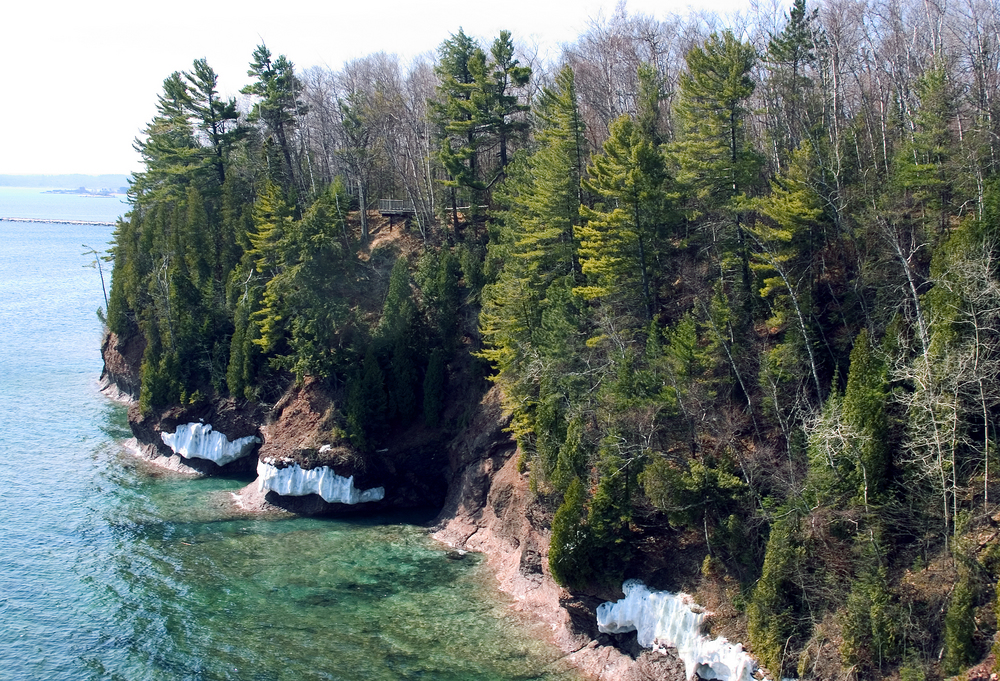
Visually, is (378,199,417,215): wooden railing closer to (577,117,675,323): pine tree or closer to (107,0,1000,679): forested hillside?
(107,0,1000,679): forested hillside

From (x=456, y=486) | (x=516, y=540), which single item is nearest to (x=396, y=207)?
(x=456, y=486)

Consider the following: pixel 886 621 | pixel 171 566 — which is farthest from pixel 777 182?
→ pixel 171 566

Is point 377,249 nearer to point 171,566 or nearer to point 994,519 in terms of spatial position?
point 171,566

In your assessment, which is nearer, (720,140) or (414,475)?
(720,140)

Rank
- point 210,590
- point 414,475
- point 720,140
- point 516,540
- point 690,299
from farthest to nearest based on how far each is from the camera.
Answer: point 414,475, point 516,540, point 690,299, point 210,590, point 720,140

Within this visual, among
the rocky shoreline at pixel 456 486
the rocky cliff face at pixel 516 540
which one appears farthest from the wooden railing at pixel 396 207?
the rocky cliff face at pixel 516 540

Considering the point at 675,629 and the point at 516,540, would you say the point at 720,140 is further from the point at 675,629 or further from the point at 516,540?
the point at 516,540
